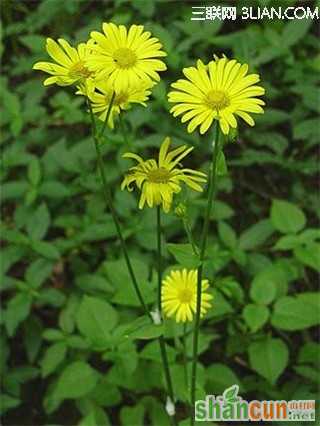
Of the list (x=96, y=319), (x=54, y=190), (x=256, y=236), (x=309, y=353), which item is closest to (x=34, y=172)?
(x=54, y=190)

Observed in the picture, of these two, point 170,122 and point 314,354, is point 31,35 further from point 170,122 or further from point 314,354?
point 314,354

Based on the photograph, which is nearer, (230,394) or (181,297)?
(181,297)

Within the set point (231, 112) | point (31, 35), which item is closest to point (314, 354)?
point (231, 112)

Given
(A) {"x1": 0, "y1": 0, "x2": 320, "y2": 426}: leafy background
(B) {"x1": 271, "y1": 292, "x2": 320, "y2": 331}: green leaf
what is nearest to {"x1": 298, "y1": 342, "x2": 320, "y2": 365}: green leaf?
(A) {"x1": 0, "y1": 0, "x2": 320, "y2": 426}: leafy background

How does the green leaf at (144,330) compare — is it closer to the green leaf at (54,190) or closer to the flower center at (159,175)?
the flower center at (159,175)

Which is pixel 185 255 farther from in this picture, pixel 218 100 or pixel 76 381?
pixel 76 381

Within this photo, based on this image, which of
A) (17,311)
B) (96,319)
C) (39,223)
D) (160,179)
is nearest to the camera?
(160,179)

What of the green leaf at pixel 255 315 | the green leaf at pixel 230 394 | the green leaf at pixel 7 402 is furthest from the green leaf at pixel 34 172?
the green leaf at pixel 230 394
